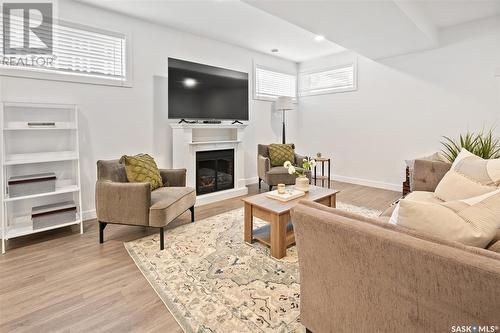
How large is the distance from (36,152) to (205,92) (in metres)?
2.34

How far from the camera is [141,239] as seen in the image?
276 centimetres

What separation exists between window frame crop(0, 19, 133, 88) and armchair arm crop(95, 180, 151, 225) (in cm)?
147

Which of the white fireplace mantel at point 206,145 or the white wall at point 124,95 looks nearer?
the white wall at point 124,95

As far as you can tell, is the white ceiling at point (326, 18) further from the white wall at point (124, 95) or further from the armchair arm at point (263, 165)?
the armchair arm at point (263, 165)

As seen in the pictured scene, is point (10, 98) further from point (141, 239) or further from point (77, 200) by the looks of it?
point (141, 239)

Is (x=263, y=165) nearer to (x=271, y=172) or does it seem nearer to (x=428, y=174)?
(x=271, y=172)

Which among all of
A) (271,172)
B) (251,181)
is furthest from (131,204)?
(251,181)

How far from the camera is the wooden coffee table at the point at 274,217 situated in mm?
2336

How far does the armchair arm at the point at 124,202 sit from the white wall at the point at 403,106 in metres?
4.24

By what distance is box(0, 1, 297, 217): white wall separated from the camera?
10.1ft

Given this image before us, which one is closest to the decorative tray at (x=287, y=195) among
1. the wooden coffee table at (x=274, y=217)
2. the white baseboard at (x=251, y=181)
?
the wooden coffee table at (x=274, y=217)

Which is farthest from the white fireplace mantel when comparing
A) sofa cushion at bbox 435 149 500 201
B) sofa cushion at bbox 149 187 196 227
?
sofa cushion at bbox 435 149 500 201

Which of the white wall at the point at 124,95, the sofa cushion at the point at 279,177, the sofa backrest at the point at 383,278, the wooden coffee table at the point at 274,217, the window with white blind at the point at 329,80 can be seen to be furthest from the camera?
the window with white blind at the point at 329,80

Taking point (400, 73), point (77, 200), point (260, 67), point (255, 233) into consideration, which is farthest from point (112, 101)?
point (400, 73)
